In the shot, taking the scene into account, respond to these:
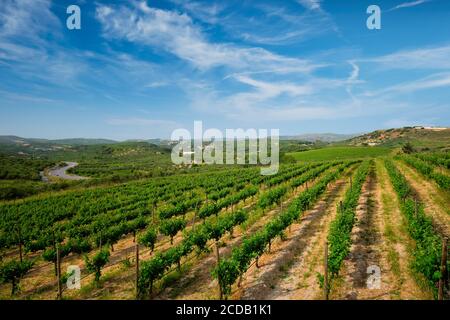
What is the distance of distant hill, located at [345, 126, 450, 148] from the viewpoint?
386 ft

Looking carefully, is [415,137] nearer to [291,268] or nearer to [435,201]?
[435,201]

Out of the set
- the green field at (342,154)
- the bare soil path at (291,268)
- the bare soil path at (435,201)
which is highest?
the green field at (342,154)

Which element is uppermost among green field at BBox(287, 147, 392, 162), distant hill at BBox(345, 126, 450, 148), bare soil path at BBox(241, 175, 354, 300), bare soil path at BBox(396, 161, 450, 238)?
distant hill at BBox(345, 126, 450, 148)

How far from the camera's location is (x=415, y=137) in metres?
145

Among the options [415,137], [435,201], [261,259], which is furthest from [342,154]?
[261,259]

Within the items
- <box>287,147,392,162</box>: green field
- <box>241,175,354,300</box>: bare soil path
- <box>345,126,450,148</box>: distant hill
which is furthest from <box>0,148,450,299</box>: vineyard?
<box>345,126,450,148</box>: distant hill

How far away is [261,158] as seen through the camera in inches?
4178

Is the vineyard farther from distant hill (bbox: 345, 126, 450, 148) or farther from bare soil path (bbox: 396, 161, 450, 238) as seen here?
distant hill (bbox: 345, 126, 450, 148)

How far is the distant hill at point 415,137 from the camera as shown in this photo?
117637mm

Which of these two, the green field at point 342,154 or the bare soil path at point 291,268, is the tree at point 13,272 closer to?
the bare soil path at point 291,268

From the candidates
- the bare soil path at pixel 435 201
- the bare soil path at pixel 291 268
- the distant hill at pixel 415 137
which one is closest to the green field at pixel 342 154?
the distant hill at pixel 415 137
